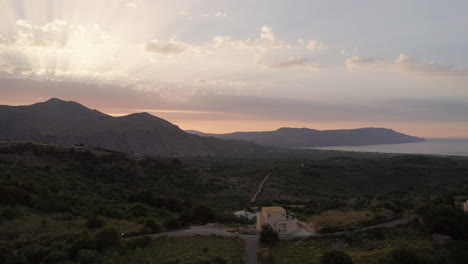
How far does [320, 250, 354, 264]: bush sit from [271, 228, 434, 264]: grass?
4.98 ft

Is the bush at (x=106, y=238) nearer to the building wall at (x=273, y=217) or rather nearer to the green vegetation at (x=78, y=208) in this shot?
the green vegetation at (x=78, y=208)

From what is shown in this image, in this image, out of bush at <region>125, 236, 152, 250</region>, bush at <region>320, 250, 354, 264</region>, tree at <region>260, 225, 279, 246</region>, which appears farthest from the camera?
tree at <region>260, 225, 279, 246</region>

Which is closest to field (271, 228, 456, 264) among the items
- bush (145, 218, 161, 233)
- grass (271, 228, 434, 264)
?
grass (271, 228, 434, 264)

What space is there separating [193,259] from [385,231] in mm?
13455

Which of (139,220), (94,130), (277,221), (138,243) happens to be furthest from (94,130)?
(138,243)

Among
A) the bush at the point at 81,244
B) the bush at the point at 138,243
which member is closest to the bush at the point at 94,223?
the bush at the point at 138,243

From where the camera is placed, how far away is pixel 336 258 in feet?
49.0

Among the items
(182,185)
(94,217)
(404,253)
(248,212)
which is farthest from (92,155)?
(404,253)

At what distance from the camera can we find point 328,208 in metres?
33.2

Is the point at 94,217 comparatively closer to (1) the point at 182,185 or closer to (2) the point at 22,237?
(2) the point at 22,237

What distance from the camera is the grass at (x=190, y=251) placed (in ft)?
50.8

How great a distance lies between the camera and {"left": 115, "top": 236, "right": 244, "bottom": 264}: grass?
609 inches

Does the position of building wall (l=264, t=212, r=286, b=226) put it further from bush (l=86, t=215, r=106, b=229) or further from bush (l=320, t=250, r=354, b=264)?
bush (l=86, t=215, r=106, b=229)

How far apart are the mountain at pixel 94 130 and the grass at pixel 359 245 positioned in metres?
120
